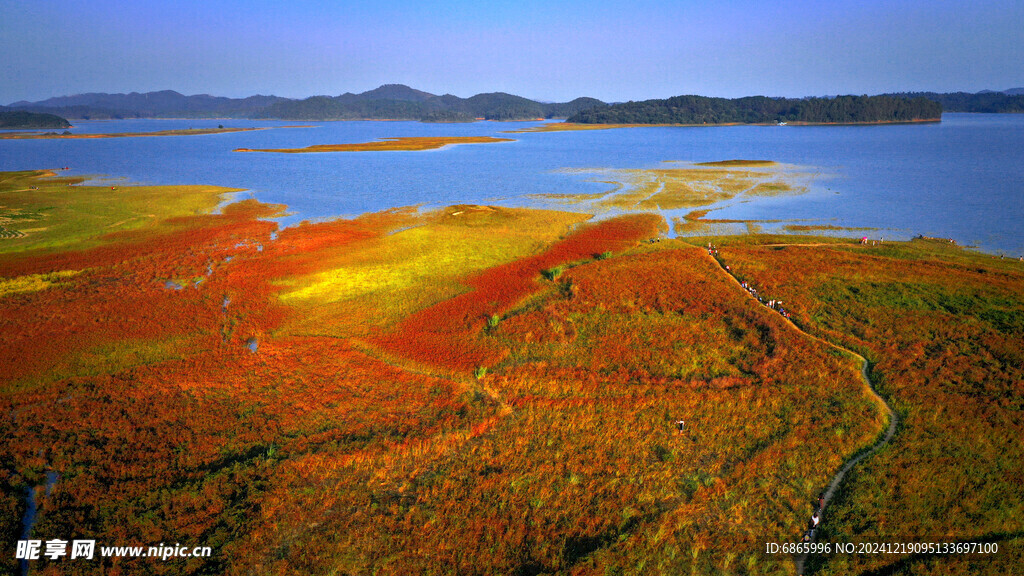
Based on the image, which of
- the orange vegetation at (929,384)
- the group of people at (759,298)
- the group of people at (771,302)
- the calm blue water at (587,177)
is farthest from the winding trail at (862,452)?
the calm blue water at (587,177)

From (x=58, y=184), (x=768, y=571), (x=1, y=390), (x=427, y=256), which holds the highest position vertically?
(x=58, y=184)

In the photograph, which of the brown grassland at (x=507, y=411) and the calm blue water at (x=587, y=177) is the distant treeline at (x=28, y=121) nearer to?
the calm blue water at (x=587, y=177)

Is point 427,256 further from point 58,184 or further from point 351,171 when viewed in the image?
point 58,184

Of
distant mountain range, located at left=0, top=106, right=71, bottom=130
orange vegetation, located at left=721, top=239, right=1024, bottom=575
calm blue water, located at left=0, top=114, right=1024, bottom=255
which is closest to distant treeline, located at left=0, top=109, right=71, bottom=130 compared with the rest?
distant mountain range, located at left=0, top=106, right=71, bottom=130

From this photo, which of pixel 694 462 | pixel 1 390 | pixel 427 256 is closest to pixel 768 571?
pixel 694 462

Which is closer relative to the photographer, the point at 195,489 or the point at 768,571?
the point at 768,571

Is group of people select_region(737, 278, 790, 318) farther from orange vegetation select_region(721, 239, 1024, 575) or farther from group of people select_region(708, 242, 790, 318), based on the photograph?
orange vegetation select_region(721, 239, 1024, 575)
